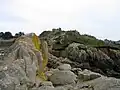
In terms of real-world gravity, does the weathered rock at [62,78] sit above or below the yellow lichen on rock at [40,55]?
below

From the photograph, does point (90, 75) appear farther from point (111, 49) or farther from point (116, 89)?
point (111, 49)

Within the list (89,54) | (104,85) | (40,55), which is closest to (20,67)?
(40,55)

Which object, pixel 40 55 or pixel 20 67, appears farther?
pixel 40 55

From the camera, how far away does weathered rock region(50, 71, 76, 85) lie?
601 inches

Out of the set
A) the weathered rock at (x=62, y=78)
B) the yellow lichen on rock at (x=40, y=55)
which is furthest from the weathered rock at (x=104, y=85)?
the yellow lichen on rock at (x=40, y=55)

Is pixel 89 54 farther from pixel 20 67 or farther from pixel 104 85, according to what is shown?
pixel 104 85

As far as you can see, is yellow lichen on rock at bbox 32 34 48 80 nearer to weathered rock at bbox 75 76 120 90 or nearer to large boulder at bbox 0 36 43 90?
large boulder at bbox 0 36 43 90

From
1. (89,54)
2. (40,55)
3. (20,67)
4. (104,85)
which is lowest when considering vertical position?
(104,85)

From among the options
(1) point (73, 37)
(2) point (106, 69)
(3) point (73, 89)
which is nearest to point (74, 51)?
(2) point (106, 69)

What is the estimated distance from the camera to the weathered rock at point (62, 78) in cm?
1527

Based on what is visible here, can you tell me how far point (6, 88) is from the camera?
1205 centimetres

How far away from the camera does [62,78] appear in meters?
15.5

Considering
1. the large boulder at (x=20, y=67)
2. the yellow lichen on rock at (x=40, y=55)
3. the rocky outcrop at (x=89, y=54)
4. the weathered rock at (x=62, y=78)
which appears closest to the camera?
the large boulder at (x=20, y=67)

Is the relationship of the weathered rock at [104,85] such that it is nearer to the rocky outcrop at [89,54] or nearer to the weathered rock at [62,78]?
the weathered rock at [62,78]
